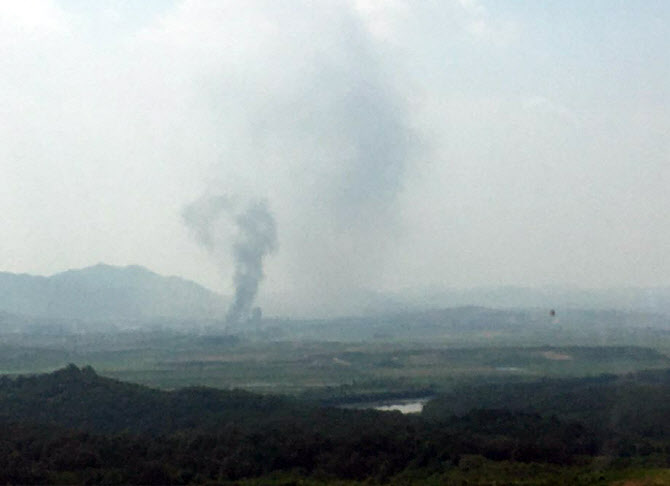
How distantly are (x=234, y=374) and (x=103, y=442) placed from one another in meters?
33.3

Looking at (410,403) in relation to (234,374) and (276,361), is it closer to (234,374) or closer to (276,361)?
(234,374)

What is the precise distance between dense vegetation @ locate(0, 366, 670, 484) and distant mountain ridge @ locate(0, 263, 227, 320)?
340ft

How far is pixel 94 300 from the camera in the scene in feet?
526

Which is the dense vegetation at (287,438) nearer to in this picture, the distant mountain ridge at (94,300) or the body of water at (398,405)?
the body of water at (398,405)

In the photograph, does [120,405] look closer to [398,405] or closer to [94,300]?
[398,405]

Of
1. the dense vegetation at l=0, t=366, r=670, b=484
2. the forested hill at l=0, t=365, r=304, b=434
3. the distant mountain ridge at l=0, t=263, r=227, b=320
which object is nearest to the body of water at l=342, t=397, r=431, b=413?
the dense vegetation at l=0, t=366, r=670, b=484

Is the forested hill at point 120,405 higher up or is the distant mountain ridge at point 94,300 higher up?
the distant mountain ridge at point 94,300

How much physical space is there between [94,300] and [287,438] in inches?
5540

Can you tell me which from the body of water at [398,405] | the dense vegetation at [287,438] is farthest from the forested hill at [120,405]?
the body of water at [398,405]

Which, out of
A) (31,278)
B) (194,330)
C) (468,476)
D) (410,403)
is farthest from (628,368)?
(31,278)

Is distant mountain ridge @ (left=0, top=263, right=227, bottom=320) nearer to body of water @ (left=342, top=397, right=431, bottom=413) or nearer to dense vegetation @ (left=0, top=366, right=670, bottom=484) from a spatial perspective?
body of water @ (left=342, top=397, right=431, bottom=413)

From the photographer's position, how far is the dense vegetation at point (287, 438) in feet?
76.4

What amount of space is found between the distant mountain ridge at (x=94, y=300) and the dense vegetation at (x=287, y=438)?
103716 mm

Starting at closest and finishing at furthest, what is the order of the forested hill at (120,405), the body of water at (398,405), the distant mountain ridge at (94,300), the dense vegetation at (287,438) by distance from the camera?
the dense vegetation at (287,438), the forested hill at (120,405), the body of water at (398,405), the distant mountain ridge at (94,300)
